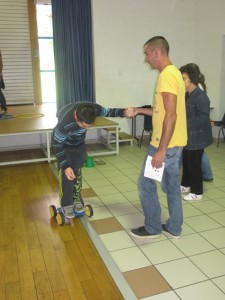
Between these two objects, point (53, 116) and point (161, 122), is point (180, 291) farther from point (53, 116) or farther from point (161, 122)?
point (53, 116)

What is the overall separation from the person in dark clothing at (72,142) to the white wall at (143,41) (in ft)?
10.3

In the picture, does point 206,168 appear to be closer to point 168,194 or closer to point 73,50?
point 168,194

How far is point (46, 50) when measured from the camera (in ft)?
23.8

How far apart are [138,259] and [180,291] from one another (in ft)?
1.35

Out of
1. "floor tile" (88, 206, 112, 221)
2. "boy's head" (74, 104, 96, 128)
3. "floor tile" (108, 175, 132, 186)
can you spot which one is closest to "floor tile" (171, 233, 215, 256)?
"floor tile" (88, 206, 112, 221)

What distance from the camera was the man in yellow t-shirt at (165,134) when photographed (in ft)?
6.63

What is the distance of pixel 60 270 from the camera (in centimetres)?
213

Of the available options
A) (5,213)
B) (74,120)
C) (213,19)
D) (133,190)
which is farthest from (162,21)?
(5,213)

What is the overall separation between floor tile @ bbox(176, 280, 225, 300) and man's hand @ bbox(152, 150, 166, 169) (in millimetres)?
Result: 775

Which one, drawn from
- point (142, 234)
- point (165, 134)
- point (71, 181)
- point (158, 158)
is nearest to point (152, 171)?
point (158, 158)

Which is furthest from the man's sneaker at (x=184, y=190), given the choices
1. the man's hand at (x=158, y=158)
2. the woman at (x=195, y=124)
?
the man's hand at (x=158, y=158)

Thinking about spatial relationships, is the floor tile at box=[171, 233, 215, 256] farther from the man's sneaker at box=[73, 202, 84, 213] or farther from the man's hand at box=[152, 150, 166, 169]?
the man's sneaker at box=[73, 202, 84, 213]

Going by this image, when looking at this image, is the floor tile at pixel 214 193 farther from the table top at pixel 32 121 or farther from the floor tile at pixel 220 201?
the table top at pixel 32 121

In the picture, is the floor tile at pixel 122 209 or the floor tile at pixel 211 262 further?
the floor tile at pixel 122 209
